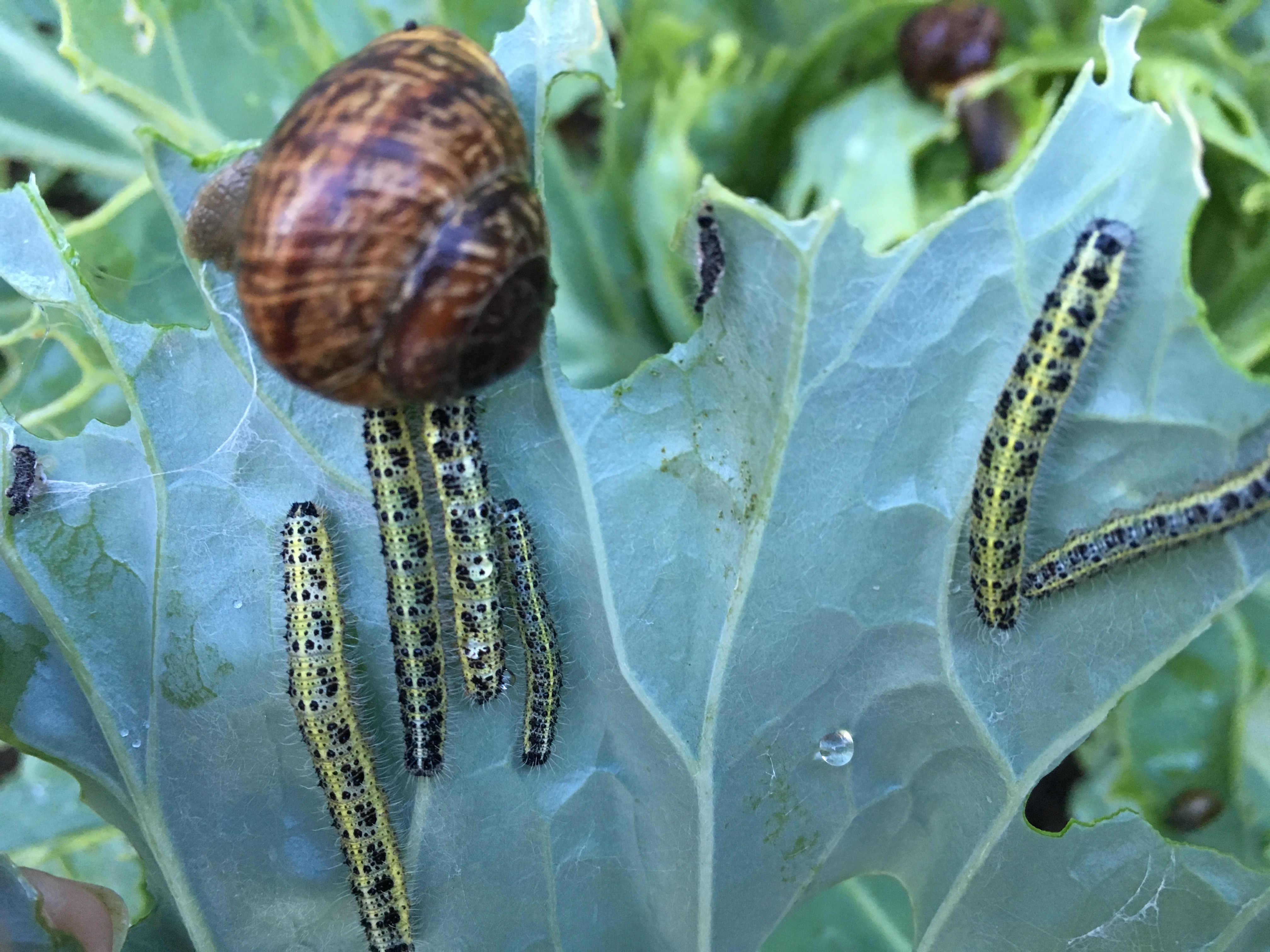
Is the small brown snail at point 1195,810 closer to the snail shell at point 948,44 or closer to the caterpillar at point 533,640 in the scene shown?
the caterpillar at point 533,640

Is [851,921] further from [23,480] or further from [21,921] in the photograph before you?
[23,480]

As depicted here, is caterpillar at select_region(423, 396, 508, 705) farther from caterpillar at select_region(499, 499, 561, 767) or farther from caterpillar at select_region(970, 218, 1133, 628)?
caterpillar at select_region(970, 218, 1133, 628)

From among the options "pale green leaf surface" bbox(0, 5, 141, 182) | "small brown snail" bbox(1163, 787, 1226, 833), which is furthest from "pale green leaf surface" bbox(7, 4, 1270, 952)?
"pale green leaf surface" bbox(0, 5, 141, 182)

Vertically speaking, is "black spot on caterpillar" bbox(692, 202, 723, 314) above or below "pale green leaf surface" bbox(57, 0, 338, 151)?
below

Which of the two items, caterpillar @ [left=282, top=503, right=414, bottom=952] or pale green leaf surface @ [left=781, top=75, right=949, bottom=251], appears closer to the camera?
caterpillar @ [left=282, top=503, right=414, bottom=952]

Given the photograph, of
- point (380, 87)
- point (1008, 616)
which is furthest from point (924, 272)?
point (380, 87)

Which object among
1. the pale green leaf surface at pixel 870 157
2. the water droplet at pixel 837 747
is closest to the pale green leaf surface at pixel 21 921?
the water droplet at pixel 837 747
